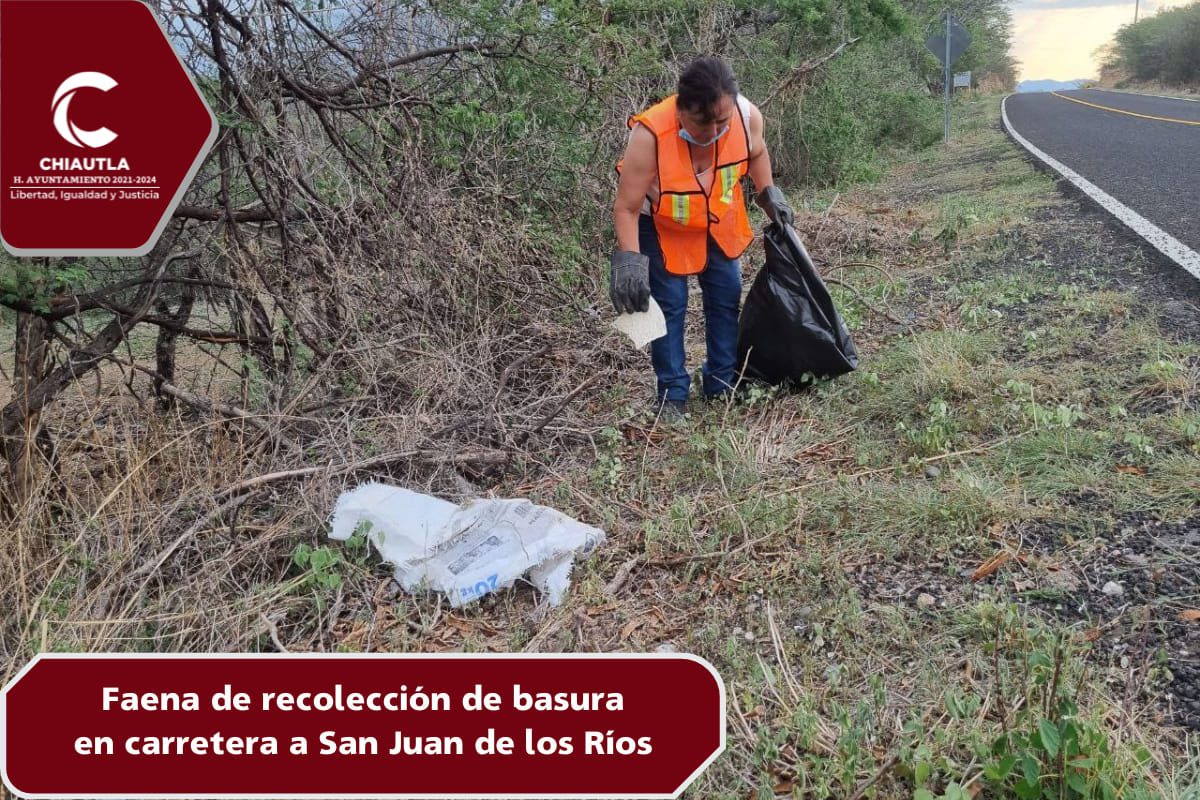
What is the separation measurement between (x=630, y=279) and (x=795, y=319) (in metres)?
0.74

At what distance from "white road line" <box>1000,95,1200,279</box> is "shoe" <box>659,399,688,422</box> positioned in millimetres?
2806

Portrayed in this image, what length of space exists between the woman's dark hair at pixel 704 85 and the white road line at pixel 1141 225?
2961mm

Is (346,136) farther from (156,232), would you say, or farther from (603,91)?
(603,91)

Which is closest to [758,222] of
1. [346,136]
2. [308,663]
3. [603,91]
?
[603,91]

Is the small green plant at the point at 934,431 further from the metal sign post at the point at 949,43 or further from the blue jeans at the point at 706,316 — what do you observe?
the metal sign post at the point at 949,43

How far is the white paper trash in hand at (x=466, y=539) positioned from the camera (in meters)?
2.65

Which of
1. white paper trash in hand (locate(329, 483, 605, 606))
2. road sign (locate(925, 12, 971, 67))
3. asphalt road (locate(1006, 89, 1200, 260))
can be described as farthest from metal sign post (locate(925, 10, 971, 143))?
white paper trash in hand (locate(329, 483, 605, 606))

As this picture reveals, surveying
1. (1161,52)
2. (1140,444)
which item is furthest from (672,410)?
(1161,52)

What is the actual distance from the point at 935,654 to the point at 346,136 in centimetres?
347

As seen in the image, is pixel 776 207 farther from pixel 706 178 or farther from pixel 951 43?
pixel 951 43

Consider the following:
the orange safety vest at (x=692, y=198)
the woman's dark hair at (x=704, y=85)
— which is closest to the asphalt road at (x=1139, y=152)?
the orange safety vest at (x=692, y=198)

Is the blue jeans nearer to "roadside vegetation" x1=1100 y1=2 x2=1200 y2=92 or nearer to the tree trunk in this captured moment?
the tree trunk

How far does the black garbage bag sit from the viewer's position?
3645mm

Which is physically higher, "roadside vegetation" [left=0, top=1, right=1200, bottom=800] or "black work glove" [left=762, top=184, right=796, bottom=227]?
"black work glove" [left=762, top=184, right=796, bottom=227]
